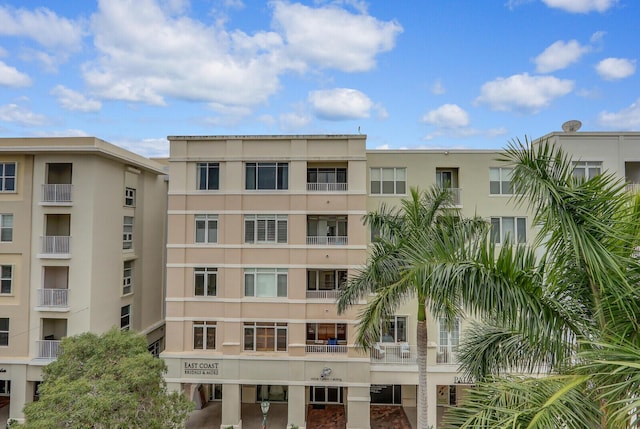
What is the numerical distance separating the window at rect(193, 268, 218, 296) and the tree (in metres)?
4.37

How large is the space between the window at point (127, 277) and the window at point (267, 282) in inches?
272

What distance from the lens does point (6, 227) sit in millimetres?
15930

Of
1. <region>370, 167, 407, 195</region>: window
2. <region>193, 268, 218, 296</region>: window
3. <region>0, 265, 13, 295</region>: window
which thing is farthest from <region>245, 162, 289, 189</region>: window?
<region>0, 265, 13, 295</region>: window

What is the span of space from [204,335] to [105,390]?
688 cm

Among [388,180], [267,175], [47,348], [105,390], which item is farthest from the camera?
[388,180]

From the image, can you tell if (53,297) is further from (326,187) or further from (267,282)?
(326,187)

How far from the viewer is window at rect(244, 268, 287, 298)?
16.1 meters

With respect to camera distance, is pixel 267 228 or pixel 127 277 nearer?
pixel 267 228

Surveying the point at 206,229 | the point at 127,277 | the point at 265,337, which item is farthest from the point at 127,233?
the point at 265,337

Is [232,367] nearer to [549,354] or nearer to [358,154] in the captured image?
[358,154]

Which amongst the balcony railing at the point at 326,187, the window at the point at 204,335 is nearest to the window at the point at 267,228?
the balcony railing at the point at 326,187

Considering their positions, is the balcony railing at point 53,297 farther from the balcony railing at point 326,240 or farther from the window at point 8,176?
the balcony railing at point 326,240

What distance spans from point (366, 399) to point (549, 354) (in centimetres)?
1185

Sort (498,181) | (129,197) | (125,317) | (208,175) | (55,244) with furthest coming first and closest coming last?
(129,197), (125,317), (498,181), (208,175), (55,244)
